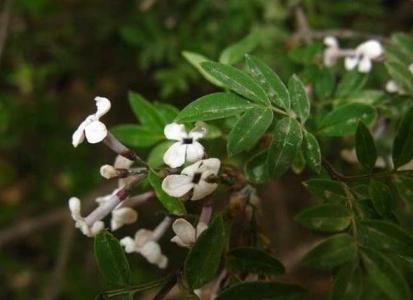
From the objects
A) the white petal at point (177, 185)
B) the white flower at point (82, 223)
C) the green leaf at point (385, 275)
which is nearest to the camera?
the green leaf at point (385, 275)

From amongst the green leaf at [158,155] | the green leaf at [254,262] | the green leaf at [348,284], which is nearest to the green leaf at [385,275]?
the green leaf at [348,284]

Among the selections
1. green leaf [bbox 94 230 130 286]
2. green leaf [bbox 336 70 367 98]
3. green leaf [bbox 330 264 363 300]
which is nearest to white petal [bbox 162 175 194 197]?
green leaf [bbox 94 230 130 286]

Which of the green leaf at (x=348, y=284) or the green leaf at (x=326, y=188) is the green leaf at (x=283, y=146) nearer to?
the green leaf at (x=326, y=188)

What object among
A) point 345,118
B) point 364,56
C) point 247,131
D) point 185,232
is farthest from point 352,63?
point 185,232

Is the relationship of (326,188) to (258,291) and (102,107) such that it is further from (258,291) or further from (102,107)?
(102,107)

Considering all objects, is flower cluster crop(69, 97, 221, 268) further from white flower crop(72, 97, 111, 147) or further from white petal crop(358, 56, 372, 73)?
white petal crop(358, 56, 372, 73)
